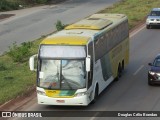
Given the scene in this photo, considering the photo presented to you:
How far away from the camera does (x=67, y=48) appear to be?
20406 mm

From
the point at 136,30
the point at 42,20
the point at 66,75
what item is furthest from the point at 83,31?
the point at 42,20

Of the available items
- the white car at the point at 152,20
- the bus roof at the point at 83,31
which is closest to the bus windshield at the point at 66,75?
the bus roof at the point at 83,31

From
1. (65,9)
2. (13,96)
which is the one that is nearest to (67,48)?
(13,96)

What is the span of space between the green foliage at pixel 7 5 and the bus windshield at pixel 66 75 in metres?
39.0

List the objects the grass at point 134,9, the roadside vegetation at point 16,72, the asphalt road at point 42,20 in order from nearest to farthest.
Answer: the roadside vegetation at point 16,72, the asphalt road at point 42,20, the grass at point 134,9

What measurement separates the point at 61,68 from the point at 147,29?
2564cm

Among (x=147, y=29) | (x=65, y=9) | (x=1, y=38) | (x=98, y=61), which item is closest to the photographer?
(x=98, y=61)

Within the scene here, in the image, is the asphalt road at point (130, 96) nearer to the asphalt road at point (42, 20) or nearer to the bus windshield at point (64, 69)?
the bus windshield at point (64, 69)

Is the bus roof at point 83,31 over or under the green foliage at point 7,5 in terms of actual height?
over

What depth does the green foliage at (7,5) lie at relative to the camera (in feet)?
191

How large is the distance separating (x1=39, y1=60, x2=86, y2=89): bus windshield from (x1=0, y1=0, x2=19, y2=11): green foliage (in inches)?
1536

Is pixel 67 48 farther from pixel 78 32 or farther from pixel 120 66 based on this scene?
pixel 120 66

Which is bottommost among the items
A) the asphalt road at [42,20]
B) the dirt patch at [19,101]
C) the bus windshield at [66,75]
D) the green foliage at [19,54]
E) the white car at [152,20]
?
the asphalt road at [42,20]

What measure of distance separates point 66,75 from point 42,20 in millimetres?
31672
